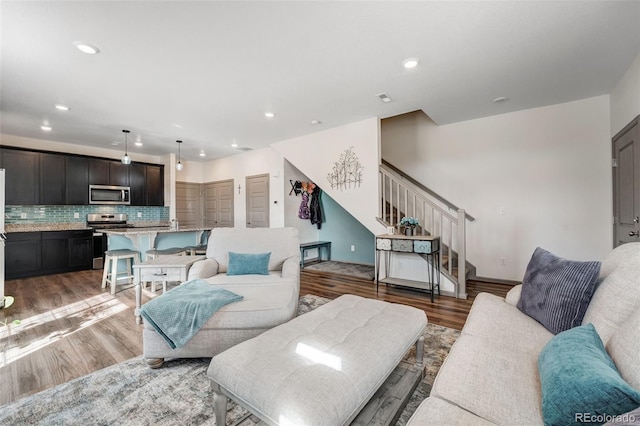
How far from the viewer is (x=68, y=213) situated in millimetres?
5824

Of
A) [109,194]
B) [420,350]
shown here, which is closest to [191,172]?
[109,194]

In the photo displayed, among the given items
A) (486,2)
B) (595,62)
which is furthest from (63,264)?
(595,62)

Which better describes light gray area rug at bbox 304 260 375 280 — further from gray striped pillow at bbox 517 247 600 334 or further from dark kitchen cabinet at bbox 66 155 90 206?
dark kitchen cabinet at bbox 66 155 90 206

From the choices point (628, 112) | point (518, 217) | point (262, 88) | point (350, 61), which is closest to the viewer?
point (350, 61)

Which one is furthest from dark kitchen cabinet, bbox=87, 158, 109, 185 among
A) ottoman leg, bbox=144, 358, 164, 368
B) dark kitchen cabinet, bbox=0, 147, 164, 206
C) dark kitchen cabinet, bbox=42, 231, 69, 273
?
ottoman leg, bbox=144, 358, 164, 368

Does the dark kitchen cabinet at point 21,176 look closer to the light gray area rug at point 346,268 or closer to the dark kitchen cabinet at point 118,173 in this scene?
the dark kitchen cabinet at point 118,173

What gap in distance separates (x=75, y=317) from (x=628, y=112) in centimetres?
647

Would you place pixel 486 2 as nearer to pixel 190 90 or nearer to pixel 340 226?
pixel 190 90

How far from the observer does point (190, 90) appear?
3336 millimetres

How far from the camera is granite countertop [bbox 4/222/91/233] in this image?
499cm

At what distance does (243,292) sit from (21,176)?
221 inches

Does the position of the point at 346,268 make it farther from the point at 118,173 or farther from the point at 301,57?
the point at 118,173

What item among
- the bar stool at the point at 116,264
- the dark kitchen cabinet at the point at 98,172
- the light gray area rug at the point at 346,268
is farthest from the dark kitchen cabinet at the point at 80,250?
the light gray area rug at the point at 346,268

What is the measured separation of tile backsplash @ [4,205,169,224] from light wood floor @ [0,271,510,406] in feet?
4.41
